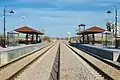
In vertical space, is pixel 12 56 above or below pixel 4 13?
below

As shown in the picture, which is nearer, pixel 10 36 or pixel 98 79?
pixel 98 79

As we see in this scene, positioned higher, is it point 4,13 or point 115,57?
point 4,13

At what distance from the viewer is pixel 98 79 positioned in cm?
1442

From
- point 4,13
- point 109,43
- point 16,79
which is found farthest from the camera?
point 109,43

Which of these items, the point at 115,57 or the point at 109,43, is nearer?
the point at 115,57

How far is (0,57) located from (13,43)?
119ft

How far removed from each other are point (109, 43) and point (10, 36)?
873 inches

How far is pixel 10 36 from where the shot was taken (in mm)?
68938

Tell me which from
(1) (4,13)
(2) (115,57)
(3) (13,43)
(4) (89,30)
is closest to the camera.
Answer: (2) (115,57)

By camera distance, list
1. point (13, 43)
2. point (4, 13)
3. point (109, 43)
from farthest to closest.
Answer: point (109, 43)
point (13, 43)
point (4, 13)

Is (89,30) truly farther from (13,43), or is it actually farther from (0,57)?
(0,57)

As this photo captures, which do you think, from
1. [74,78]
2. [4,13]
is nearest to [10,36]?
[4,13]

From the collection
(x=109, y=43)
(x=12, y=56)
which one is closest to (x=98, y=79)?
(x=12, y=56)

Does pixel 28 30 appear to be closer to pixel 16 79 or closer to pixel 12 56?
pixel 12 56
